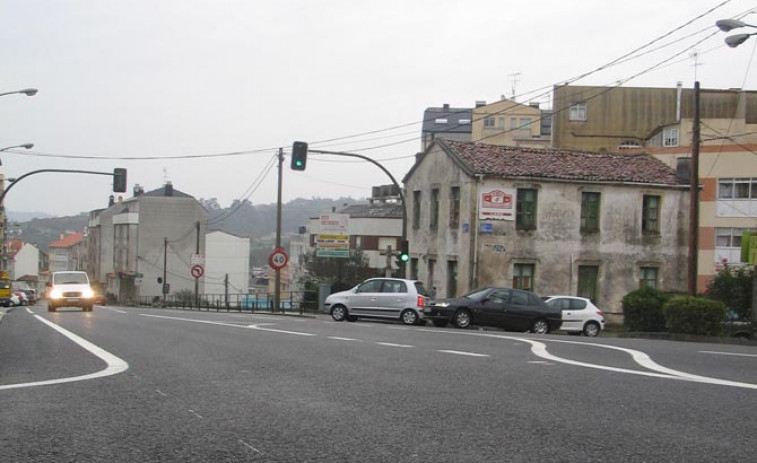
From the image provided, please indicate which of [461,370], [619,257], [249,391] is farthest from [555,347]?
[619,257]

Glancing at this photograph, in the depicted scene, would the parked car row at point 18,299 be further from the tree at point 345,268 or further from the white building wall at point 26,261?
the white building wall at point 26,261

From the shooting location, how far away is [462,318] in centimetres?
2730

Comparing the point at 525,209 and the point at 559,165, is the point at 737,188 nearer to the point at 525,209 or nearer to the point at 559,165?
the point at 559,165

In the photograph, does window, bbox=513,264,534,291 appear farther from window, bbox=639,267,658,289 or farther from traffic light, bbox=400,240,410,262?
traffic light, bbox=400,240,410,262

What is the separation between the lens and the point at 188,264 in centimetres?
8938

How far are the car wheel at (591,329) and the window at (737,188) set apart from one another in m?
29.3

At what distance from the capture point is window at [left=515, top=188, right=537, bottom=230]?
38.8m

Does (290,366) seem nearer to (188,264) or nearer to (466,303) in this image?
(466,303)

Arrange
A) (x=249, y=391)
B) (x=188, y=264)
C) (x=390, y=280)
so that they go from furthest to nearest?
(x=188, y=264) → (x=390, y=280) → (x=249, y=391)

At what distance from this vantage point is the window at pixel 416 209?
44084mm

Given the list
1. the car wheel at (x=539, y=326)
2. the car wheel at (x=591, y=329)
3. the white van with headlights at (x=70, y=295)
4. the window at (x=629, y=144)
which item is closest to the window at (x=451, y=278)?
the car wheel at (x=591, y=329)

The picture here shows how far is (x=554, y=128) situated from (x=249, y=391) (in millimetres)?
64869

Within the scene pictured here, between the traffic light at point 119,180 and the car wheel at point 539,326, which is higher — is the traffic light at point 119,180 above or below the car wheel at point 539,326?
above

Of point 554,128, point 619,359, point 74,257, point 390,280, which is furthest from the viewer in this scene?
point 74,257
